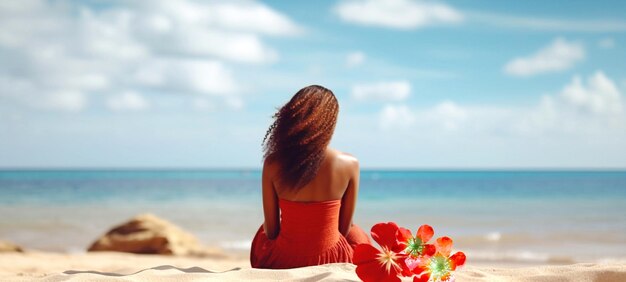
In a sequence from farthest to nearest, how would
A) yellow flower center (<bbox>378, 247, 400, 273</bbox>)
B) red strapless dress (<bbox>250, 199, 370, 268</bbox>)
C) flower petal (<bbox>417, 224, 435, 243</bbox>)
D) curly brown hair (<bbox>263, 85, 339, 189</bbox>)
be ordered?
red strapless dress (<bbox>250, 199, 370, 268</bbox>), curly brown hair (<bbox>263, 85, 339, 189</bbox>), yellow flower center (<bbox>378, 247, 400, 273</bbox>), flower petal (<bbox>417, 224, 435, 243</bbox>)

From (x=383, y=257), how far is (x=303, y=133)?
1.11m

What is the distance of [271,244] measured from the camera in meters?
4.11

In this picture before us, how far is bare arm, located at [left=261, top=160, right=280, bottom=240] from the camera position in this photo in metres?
3.90

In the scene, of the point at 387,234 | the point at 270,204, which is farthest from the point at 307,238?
the point at 387,234

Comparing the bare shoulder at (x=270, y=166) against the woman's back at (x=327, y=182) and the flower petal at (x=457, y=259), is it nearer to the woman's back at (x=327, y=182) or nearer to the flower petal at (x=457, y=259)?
the woman's back at (x=327, y=182)

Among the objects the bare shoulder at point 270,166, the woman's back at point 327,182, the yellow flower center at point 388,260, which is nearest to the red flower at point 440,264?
the yellow flower center at point 388,260

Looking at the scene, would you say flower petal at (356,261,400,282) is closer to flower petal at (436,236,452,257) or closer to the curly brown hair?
flower petal at (436,236,452,257)

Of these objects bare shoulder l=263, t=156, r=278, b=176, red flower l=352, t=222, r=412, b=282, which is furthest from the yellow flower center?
bare shoulder l=263, t=156, r=278, b=176

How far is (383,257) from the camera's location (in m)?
2.92

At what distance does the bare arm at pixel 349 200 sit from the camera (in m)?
3.95

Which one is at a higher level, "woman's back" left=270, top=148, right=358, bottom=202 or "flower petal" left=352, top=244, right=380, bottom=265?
"woman's back" left=270, top=148, right=358, bottom=202

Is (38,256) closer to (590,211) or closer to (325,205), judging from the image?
(325,205)

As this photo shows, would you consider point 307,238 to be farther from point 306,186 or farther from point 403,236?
point 403,236

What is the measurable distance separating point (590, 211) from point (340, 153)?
1517cm
